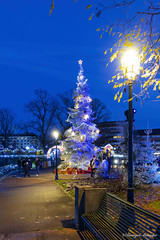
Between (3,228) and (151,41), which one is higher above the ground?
(151,41)

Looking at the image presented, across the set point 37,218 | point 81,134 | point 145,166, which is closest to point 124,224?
point 37,218

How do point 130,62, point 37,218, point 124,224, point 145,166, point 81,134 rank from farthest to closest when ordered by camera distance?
point 81,134 < point 145,166 < point 37,218 < point 130,62 < point 124,224

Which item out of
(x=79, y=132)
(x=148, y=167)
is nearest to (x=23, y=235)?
(x=148, y=167)

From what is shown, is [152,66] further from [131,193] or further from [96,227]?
[96,227]

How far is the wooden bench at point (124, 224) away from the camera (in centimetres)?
411

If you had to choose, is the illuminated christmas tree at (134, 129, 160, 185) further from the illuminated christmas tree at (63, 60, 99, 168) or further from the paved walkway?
the illuminated christmas tree at (63, 60, 99, 168)

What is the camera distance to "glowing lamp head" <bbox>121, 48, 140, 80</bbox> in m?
6.95

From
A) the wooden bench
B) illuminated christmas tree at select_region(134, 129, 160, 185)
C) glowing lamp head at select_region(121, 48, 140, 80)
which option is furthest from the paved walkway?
illuminated christmas tree at select_region(134, 129, 160, 185)

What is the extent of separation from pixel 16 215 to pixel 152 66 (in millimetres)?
6484

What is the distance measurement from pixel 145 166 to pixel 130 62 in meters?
10.0

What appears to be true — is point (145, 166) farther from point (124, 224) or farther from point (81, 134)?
point (81, 134)

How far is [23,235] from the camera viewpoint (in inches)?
250

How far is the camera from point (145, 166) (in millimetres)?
15555

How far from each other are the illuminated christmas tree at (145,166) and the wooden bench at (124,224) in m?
9.08
